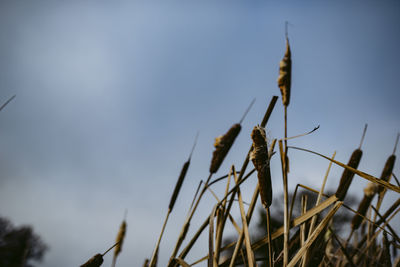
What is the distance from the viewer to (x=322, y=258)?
864 mm

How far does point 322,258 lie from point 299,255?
1.00 ft

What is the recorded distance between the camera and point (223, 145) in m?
1.01

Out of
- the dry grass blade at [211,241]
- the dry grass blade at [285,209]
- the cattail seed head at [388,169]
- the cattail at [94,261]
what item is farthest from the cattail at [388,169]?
the cattail at [94,261]

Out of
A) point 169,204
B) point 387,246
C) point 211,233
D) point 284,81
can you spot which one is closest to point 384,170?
point 387,246

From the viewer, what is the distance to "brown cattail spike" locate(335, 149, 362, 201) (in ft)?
2.47

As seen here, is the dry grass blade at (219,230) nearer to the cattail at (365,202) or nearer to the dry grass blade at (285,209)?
the dry grass blade at (285,209)

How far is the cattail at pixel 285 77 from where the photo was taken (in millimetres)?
828

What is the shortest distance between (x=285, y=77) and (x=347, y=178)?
405 mm

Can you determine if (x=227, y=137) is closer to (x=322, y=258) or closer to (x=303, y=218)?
(x=303, y=218)

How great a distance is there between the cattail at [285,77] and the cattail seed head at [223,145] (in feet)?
0.89

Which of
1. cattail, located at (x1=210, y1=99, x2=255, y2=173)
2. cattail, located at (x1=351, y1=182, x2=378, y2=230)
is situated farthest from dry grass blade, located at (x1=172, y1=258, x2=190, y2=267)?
cattail, located at (x1=351, y1=182, x2=378, y2=230)

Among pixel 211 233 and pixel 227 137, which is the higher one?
pixel 227 137

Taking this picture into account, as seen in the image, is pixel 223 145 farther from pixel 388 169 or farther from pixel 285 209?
pixel 388 169

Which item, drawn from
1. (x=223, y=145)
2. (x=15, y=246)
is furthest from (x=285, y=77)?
(x=15, y=246)
